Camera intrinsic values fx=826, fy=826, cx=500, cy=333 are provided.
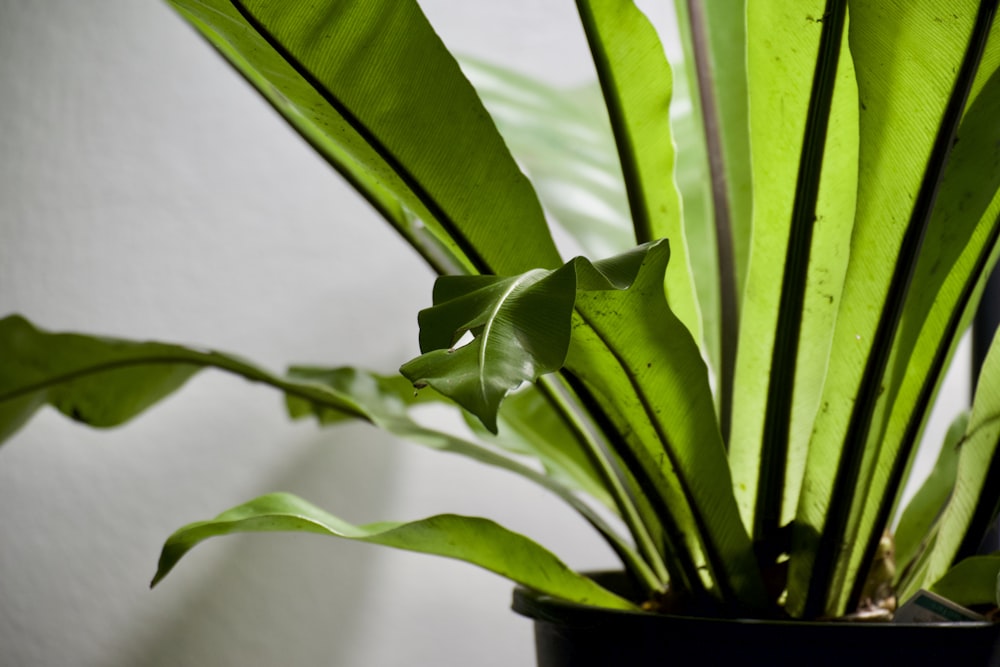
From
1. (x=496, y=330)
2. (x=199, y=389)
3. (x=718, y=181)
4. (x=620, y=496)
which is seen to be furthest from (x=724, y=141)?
(x=199, y=389)

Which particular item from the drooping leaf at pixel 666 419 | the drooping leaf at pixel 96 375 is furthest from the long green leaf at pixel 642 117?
the drooping leaf at pixel 96 375

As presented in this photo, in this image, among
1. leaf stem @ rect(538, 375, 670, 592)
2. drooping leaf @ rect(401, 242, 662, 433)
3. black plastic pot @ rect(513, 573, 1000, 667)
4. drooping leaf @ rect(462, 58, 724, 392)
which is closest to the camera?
drooping leaf @ rect(401, 242, 662, 433)

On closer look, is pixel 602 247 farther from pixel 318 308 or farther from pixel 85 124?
pixel 85 124

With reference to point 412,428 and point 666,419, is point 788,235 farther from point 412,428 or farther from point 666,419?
point 412,428

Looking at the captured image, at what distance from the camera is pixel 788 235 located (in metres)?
0.42

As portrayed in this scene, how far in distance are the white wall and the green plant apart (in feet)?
0.87

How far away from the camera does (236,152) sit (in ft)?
2.46

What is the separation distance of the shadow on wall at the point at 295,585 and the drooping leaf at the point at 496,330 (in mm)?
503

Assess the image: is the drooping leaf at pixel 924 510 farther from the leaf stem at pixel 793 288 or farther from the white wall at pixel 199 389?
the white wall at pixel 199 389

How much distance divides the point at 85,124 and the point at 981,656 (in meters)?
0.74

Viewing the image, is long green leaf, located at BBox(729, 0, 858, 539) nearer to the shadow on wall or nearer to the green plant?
the green plant

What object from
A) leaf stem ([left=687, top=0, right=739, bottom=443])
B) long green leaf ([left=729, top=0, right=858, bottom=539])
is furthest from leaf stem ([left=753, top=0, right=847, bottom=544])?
leaf stem ([left=687, top=0, right=739, bottom=443])

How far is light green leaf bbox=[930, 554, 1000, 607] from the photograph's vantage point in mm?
384

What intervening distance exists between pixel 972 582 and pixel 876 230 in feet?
0.57
